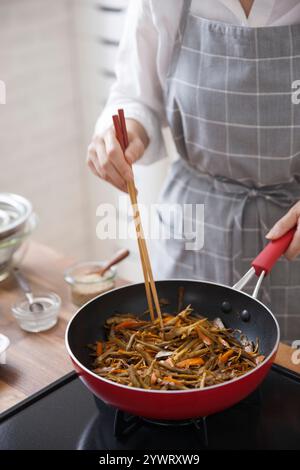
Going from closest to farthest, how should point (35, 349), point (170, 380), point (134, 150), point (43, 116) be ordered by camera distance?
point (170, 380)
point (35, 349)
point (134, 150)
point (43, 116)

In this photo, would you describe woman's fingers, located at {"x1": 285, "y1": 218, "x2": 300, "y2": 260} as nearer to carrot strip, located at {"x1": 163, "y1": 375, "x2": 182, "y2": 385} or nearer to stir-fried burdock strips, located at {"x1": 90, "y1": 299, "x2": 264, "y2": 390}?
stir-fried burdock strips, located at {"x1": 90, "y1": 299, "x2": 264, "y2": 390}

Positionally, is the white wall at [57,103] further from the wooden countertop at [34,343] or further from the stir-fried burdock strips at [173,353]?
→ the stir-fried burdock strips at [173,353]

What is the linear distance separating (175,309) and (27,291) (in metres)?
0.37

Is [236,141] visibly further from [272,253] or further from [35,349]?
[35,349]

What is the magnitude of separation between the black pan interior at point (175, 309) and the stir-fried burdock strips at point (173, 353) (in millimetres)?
19

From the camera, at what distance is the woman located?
4.42 ft

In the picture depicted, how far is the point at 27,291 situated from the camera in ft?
4.78

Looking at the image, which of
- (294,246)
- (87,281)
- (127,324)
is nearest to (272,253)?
(294,246)

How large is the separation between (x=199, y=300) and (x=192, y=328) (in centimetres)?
13

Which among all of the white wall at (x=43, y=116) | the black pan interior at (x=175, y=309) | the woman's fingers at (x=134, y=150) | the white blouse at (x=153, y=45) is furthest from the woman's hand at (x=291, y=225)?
the white wall at (x=43, y=116)

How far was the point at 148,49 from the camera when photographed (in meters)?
1.55

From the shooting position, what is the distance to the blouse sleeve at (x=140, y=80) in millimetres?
1518

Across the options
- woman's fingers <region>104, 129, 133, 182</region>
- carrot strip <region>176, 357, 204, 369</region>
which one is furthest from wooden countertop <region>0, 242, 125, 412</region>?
woman's fingers <region>104, 129, 133, 182</region>

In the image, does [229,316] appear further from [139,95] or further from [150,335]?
[139,95]
